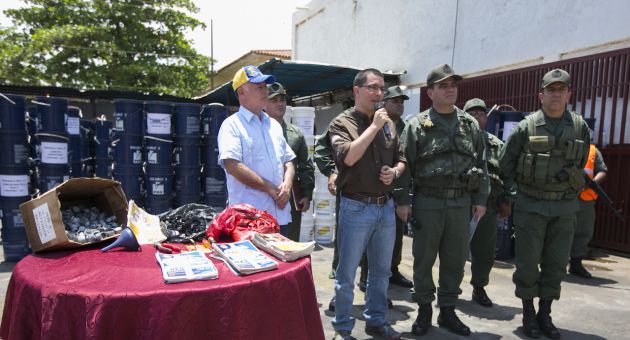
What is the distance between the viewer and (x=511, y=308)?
422cm

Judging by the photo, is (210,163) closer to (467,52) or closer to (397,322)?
(397,322)

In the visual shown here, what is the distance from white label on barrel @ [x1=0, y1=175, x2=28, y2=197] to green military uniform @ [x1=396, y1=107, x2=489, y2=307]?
5.04 m

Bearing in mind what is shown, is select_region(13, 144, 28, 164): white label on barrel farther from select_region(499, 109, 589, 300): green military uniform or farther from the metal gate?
the metal gate

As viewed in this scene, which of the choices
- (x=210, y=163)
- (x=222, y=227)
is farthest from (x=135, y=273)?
(x=210, y=163)

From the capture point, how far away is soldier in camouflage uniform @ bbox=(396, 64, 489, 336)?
3355 millimetres

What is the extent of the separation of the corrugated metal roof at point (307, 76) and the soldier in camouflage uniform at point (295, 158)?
13.4 ft

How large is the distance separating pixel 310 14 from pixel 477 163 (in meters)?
15.6

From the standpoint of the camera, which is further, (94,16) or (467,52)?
(94,16)

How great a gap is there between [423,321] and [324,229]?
3.71m

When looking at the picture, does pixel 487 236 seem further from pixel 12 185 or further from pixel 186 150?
pixel 12 185

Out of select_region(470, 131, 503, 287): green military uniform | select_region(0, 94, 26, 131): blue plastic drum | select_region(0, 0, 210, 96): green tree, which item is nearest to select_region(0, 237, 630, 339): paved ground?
select_region(470, 131, 503, 287): green military uniform

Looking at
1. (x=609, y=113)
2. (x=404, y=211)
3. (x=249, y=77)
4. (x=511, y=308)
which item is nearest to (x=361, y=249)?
(x=404, y=211)

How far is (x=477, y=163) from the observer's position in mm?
3533

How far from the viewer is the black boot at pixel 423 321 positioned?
346 cm
